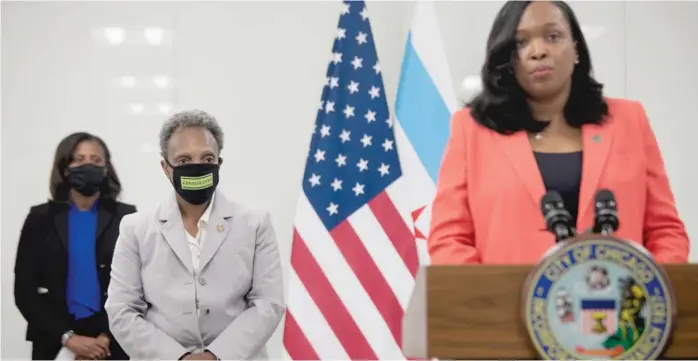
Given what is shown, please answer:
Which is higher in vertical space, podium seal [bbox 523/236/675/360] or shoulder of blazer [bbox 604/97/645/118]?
shoulder of blazer [bbox 604/97/645/118]

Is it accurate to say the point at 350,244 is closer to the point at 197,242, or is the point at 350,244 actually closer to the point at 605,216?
the point at 197,242

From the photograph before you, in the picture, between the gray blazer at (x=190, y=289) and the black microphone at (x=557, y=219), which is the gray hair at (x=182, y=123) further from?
the black microphone at (x=557, y=219)

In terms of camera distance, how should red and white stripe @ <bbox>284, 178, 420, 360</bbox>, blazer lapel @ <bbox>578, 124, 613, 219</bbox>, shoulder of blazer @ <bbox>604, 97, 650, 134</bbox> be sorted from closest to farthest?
blazer lapel @ <bbox>578, 124, 613, 219</bbox>, shoulder of blazer @ <bbox>604, 97, 650, 134</bbox>, red and white stripe @ <bbox>284, 178, 420, 360</bbox>

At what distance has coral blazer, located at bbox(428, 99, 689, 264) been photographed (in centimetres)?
177

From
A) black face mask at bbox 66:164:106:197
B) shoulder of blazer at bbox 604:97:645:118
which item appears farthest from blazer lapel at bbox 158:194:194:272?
shoulder of blazer at bbox 604:97:645:118

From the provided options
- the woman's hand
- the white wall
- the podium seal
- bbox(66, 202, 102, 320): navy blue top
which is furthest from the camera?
the white wall

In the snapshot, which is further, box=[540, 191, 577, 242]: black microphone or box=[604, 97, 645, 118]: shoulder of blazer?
box=[604, 97, 645, 118]: shoulder of blazer

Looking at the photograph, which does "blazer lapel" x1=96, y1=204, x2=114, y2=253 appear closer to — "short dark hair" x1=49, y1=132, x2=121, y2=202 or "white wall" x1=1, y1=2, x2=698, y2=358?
"short dark hair" x1=49, y1=132, x2=121, y2=202

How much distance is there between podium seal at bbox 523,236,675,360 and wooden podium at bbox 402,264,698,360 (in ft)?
0.11

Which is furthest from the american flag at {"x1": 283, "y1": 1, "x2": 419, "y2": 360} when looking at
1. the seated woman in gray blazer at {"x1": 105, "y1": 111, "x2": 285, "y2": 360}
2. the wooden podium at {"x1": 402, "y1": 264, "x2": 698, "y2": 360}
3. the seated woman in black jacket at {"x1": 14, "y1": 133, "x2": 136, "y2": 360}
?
the wooden podium at {"x1": 402, "y1": 264, "x2": 698, "y2": 360}

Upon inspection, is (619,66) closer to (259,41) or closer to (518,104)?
(259,41)

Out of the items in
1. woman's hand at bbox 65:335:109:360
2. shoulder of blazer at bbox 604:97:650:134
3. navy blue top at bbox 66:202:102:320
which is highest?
shoulder of blazer at bbox 604:97:650:134

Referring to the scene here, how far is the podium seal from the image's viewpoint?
1238 millimetres

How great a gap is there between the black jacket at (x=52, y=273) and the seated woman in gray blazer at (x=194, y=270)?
3.40ft
